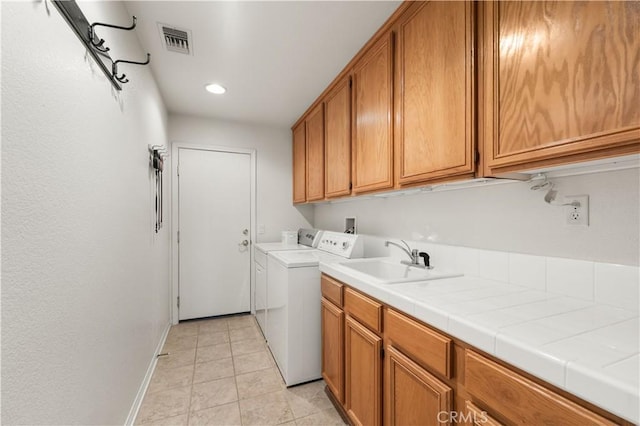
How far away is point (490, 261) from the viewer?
1343mm

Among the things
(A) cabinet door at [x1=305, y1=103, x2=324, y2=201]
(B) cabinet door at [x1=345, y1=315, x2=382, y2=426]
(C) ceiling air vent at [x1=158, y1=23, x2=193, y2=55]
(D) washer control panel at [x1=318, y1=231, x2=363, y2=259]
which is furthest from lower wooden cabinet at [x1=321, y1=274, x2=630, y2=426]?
(C) ceiling air vent at [x1=158, y1=23, x2=193, y2=55]

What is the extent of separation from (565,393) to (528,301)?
472 mm

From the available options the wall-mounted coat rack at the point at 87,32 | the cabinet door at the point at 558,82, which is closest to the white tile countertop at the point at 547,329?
the cabinet door at the point at 558,82

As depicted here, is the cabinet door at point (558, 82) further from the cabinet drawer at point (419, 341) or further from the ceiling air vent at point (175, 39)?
the ceiling air vent at point (175, 39)

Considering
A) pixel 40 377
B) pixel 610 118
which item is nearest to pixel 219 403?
pixel 40 377

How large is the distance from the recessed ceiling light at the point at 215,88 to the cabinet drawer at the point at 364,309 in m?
2.14

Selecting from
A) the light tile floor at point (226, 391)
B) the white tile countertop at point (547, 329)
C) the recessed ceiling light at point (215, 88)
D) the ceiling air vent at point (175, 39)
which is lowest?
the light tile floor at point (226, 391)

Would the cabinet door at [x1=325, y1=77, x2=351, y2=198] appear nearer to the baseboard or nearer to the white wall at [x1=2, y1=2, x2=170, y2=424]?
the white wall at [x1=2, y1=2, x2=170, y2=424]

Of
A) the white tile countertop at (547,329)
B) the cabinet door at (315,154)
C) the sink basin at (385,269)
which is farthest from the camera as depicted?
the cabinet door at (315,154)

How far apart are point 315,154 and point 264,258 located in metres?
1.19

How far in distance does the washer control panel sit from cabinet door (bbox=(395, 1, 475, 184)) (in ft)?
2.58

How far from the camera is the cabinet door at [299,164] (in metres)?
3.14

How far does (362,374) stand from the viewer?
1.40 metres

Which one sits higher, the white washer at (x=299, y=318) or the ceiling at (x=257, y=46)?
the ceiling at (x=257, y=46)
